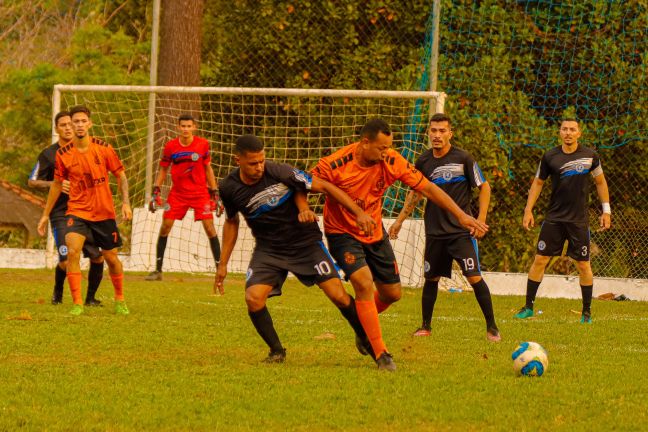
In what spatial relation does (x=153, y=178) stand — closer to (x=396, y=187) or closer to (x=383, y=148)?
(x=396, y=187)

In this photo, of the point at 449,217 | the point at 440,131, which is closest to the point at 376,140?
the point at 440,131

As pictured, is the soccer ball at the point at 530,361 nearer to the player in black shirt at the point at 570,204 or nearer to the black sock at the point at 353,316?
the black sock at the point at 353,316

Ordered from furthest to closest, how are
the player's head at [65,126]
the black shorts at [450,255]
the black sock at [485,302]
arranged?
1. the player's head at [65,126]
2. the black shorts at [450,255]
3. the black sock at [485,302]

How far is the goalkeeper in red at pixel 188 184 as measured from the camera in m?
15.8

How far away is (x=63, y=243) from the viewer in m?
12.1

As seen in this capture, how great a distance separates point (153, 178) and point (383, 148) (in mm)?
10964

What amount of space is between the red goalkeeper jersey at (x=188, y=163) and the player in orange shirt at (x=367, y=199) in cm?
732

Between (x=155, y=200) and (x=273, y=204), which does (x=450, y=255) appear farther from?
(x=155, y=200)

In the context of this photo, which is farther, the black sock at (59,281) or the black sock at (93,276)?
the black sock at (59,281)

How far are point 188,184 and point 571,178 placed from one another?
577cm

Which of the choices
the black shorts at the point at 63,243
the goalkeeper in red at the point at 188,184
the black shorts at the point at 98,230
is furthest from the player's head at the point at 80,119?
the goalkeeper in red at the point at 188,184

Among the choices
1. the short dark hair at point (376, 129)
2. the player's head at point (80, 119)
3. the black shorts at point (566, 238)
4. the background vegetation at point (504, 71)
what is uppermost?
the background vegetation at point (504, 71)

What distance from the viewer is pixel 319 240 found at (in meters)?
8.48

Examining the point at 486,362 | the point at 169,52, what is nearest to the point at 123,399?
the point at 486,362
